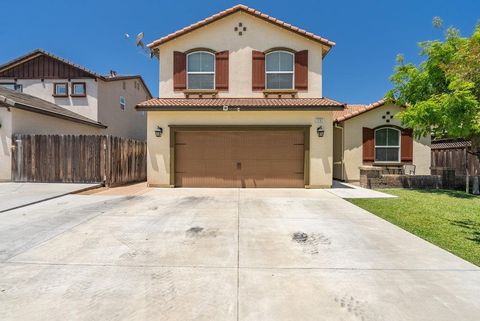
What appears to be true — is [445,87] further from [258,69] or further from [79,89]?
[79,89]

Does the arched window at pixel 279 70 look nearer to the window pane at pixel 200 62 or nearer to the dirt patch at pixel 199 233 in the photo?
the window pane at pixel 200 62

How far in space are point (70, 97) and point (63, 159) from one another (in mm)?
7912

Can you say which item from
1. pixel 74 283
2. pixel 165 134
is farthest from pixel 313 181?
pixel 74 283

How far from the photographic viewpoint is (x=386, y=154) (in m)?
13.7

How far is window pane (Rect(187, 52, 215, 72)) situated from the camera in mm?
11820

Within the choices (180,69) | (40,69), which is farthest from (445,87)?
(40,69)

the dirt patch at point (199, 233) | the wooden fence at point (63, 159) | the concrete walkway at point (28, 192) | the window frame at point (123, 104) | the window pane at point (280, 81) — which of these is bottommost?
the dirt patch at point (199, 233)

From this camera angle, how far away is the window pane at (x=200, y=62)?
1182 cm

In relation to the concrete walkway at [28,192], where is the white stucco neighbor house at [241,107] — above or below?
above

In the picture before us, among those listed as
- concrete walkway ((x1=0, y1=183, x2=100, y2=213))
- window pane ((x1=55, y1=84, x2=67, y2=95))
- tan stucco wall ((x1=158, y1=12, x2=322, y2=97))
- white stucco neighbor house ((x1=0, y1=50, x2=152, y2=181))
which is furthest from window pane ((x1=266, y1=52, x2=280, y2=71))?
window pane ((x1=55, y1=84, x2=67, y2=95))

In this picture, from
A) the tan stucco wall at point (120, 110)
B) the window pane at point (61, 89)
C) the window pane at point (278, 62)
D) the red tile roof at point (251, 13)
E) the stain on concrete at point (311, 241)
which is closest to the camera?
the stain on concrete at point (311, 241)

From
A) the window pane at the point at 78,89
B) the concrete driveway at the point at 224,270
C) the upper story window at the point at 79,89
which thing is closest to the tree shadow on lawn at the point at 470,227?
the concrete driveway at the point at 224,270

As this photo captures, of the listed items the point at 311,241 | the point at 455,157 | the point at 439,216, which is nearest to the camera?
the point at 311,241

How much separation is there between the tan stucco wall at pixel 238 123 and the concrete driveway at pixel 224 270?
16.3 ft
